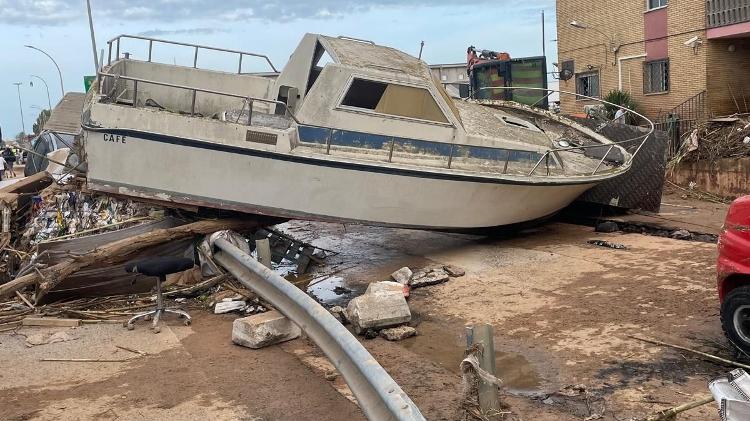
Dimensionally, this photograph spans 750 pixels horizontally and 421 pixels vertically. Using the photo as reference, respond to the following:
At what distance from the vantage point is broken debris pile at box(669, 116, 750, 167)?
13.7 metres

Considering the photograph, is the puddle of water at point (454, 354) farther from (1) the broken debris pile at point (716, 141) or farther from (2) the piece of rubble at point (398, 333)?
(1) the broken debris pile at point (716, 141)

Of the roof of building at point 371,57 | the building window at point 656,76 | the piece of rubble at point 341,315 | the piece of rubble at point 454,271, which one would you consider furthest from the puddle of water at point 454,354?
the building window at point 656,76

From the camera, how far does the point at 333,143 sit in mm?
7848

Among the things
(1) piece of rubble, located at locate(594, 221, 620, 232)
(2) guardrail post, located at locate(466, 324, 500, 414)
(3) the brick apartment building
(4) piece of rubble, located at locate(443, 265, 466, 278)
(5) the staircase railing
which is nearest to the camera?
(2) guardrail post, located at locate(466, 324, 500, 414)

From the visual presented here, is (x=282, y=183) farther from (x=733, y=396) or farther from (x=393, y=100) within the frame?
(x=733, y=396)

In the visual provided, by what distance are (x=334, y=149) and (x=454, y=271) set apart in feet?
6.87

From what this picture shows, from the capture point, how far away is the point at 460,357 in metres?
5.25

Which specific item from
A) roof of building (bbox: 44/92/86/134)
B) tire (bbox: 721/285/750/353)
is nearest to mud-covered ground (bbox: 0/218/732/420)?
tire (bbox: 721/285/750/353)

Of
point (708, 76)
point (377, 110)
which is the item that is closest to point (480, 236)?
point (377, 110)

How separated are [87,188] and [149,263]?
7.57 feet

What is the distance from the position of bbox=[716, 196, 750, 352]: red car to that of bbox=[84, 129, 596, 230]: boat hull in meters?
3.81

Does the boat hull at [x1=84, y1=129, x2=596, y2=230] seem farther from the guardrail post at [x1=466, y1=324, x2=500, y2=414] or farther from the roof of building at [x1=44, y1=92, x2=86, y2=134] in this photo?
the guardrail post at [x1=466, y1=324, x2=500, y2=414]

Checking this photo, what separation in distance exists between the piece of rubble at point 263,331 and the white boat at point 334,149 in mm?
2551

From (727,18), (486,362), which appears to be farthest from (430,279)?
(727,18)
